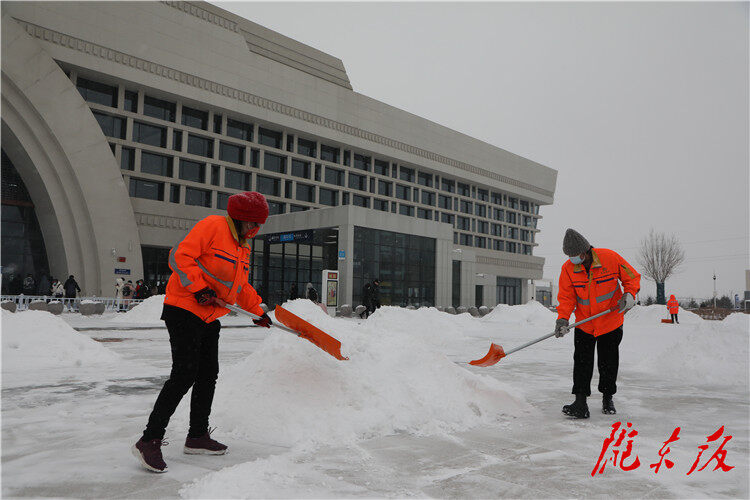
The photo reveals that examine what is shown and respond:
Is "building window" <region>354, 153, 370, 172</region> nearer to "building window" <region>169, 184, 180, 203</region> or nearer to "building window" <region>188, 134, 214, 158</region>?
"building window" <region>188, 134, 214, 158</region>

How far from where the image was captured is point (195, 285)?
312 centimetres

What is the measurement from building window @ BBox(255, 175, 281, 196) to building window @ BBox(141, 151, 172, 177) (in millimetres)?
6599

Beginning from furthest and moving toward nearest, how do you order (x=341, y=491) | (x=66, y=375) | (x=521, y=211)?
(x=521, y=211) < (x=66, y=375) < (x=341, y=491)

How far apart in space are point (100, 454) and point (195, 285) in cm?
135

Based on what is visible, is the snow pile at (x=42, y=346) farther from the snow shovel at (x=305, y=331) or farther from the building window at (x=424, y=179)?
the building window at (x=424, y=179)

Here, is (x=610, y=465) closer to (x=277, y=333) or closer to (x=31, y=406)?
(x=277, y=333)

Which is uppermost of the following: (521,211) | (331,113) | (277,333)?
(331,113)

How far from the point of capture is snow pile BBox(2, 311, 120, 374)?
739cm

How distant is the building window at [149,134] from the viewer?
3409 cm

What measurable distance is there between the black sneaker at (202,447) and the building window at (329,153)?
136ft

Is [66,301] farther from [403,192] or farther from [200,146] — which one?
[403,192]

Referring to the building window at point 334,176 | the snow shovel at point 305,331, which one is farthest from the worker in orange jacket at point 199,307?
the building window at point 334,176

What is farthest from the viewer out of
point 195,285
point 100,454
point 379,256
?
point 379,256

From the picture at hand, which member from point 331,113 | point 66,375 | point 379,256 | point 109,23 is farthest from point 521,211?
point 66,375
